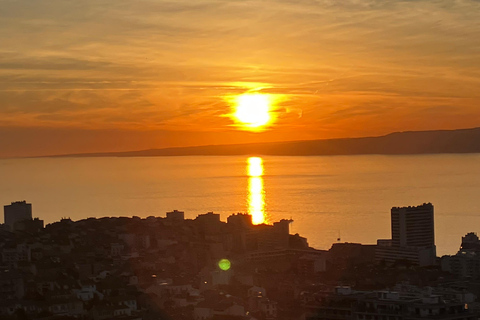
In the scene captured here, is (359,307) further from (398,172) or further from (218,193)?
(398,172)

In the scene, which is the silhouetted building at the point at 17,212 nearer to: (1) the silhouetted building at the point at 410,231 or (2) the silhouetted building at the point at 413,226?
(1) the silhouetted building at the point at 410,231

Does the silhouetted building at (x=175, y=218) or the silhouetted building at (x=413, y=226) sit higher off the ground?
the silhouetted building at (x=175, y=218)

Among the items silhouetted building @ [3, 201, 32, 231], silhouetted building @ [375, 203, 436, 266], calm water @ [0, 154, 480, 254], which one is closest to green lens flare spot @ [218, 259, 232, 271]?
silhouetted building @ [375, 203, 436, 266]

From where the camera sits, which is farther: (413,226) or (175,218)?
(175,218)

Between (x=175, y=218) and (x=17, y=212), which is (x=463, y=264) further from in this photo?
(x=17, y=212)

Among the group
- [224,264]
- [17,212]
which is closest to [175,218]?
[17,212]

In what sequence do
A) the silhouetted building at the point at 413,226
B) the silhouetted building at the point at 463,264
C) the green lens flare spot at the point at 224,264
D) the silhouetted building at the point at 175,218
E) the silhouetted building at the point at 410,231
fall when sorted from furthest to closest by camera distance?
the silhouetted building at the point at 175,218 → the silhouetted building at the point at 413,226 → the silhouetted building at the point at 410,231 → the green lens flare spot at the point at 224,264 → the silhouetted building at the point at 463,264

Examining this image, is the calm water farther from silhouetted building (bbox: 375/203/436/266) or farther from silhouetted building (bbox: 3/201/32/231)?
silhouetted building (bbox: 3/201/32/231)

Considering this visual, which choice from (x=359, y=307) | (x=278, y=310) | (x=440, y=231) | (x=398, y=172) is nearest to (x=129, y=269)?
(x=278, y=310)

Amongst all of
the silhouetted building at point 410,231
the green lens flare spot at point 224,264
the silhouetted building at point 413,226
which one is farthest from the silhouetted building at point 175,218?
the silhouetted building at point 413,226

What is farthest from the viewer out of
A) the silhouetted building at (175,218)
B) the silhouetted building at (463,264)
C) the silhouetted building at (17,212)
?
the silhouetted building at (17,212)
